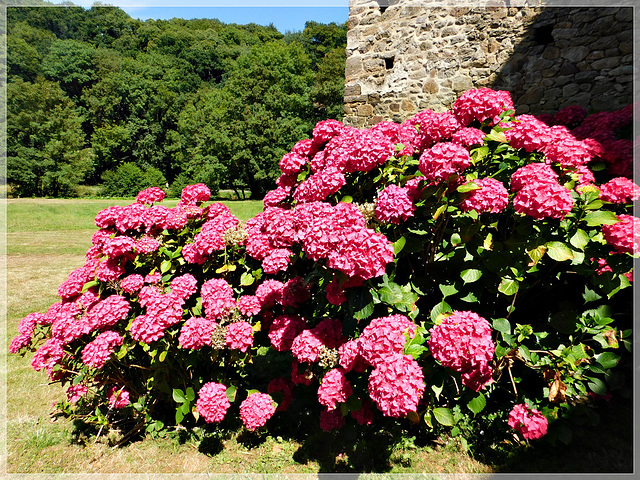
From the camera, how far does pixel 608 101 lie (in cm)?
399

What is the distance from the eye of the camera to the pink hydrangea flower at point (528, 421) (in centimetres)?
195

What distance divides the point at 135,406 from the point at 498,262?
8.73ft

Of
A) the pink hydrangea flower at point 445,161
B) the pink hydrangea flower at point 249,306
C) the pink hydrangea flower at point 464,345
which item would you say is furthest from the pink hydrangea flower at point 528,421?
the pink hydrangea flower at point 249,306

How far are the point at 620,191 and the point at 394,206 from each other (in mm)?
1115

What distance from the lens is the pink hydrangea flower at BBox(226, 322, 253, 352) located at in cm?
228

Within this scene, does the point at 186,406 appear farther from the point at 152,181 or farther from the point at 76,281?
the point at 152,181

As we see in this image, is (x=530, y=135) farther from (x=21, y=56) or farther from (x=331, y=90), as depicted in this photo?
(x=21, y=56)

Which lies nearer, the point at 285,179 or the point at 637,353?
the point at 637,353

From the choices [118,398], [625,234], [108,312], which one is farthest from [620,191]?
[118,398]

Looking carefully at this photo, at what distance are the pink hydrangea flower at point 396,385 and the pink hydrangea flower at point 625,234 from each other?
1.12 metres

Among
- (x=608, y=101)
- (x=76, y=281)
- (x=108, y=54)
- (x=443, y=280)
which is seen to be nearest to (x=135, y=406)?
(x=76, y=281)

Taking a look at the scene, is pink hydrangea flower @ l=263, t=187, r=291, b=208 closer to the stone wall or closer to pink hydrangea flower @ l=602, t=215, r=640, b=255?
pink hydrangea flower @ l=602, t=215, r=640, b=255

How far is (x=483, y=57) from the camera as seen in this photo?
4.87 meters

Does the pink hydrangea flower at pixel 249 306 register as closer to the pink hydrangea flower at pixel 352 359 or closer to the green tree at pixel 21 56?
the pink hydrangea flower at pixel 352 359
